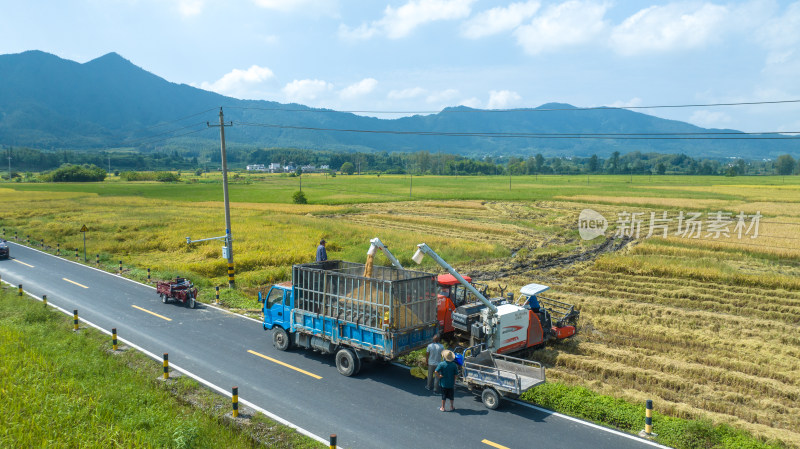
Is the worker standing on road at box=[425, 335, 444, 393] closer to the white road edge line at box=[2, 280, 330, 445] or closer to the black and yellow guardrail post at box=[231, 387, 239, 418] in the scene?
the white road edge line at box=[2, 280, 330, 445]

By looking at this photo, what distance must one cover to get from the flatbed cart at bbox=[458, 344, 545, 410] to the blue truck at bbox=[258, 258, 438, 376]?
173cm

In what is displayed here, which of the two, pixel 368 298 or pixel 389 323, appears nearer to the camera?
pixel 389 323

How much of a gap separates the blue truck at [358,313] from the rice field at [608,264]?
4.45 meters

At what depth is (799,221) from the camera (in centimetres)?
4781

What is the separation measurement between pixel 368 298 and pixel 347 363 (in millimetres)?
2086

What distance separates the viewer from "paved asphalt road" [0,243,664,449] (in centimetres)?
1109

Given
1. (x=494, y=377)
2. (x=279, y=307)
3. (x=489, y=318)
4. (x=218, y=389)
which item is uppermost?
(x=489, y=318)

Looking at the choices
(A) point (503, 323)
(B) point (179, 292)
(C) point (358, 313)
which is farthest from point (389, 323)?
(B) point (179, 292)

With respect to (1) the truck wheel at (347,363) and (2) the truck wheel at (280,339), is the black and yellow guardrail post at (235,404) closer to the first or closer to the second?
(1) the truck wheel at (347,363)

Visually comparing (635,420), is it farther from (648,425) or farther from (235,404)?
(235,404)

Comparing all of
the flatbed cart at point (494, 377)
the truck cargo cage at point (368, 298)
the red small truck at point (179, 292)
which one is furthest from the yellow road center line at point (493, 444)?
the red small truck at point (179, 292)

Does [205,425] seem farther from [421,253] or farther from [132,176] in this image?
[132,176]

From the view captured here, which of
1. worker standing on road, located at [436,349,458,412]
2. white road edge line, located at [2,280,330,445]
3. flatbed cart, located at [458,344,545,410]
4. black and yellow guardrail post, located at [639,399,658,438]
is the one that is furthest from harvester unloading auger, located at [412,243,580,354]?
white road edge line, located at [2,280,330,445]

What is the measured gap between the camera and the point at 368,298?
14492 mm
